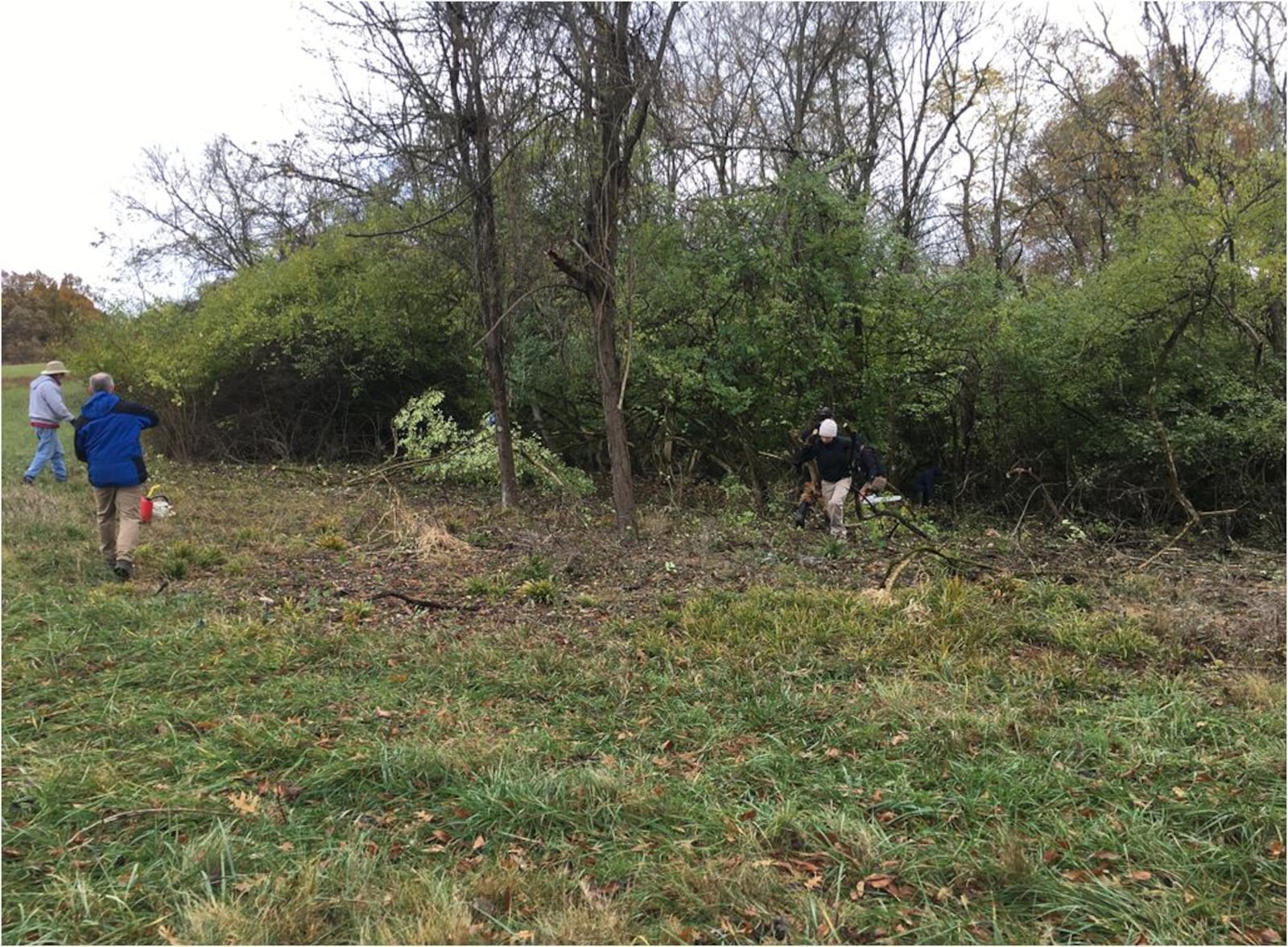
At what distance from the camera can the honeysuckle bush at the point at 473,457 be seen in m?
12.4

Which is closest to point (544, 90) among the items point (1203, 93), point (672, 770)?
point (672, 770)

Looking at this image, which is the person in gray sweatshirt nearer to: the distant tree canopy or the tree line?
the tree line

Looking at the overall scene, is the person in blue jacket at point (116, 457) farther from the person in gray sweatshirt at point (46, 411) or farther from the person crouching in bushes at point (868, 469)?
the person crouching in bushes at point (868, 469)

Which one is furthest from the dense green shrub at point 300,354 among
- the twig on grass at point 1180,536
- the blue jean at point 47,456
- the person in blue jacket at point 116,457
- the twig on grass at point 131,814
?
the twig on grass at point 131,814

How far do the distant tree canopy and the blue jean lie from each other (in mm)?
11097

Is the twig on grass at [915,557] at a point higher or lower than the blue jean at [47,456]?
Answer: lower

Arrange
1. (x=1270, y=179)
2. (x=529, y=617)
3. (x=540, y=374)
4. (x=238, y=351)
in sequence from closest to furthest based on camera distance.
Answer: (x=529, y=617), (x=1270, y=179), (x=540, y=374), (x=238, y=351)

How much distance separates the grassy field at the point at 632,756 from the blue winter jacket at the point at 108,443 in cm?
82

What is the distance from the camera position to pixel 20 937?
250 cm

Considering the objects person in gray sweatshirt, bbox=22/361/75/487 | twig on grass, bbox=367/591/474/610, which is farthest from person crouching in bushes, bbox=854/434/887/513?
person in gray sweatshirt, bbox=22/361/75/487

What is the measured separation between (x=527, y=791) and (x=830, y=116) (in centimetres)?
2048

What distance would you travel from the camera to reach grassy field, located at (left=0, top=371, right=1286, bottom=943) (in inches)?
105

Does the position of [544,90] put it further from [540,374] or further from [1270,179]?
[1270,179]

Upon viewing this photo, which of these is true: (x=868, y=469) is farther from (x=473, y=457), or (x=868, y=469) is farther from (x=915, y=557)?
(x=473, y=457)
